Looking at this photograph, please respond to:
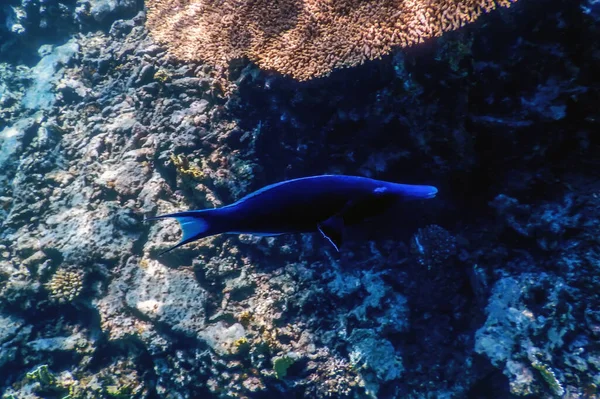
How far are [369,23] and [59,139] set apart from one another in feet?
19.5

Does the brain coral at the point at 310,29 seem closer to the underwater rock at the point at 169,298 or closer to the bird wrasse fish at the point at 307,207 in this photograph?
the bird wrasse fish at the point at 307,207

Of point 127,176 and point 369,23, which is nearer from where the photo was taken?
point 369,23

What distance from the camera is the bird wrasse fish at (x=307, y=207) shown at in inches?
46.9

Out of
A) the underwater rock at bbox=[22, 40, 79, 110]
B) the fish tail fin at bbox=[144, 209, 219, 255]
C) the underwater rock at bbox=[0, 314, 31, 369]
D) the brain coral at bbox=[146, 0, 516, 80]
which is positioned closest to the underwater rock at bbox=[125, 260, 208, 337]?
the underwater rock at bbox=[0, 314, 31, 369]

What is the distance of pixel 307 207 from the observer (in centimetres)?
125

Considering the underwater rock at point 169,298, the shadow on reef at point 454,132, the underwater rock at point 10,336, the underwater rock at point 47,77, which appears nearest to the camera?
the shadow on reef at point 454,132

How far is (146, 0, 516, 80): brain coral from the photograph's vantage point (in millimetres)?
2980

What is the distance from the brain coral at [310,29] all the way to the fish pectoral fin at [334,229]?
7.98 feet

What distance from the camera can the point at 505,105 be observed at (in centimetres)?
312

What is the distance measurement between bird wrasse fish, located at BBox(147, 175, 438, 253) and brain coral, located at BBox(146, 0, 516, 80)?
233 cm

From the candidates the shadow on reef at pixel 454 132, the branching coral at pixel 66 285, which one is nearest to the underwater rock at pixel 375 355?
the shadow on reef at pixel 454 132

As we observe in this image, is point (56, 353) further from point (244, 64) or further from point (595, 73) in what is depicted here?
point (595, 73)

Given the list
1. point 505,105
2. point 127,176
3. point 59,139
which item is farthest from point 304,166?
point 59,139

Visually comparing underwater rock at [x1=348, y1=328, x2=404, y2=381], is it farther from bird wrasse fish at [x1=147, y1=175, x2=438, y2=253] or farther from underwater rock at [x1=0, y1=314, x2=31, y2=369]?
underwater rock at [x1=0, y1=314, x2=31, y2=369]
